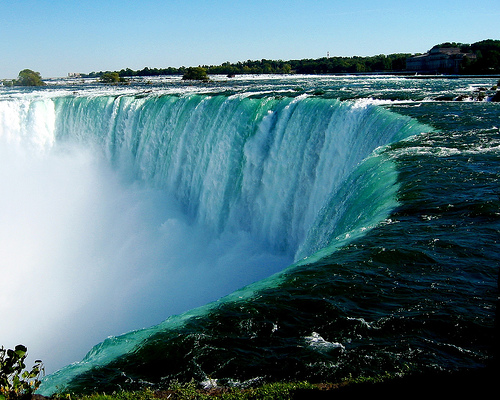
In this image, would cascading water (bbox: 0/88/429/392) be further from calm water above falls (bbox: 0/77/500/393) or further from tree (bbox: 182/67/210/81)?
tree (bbox: 182/67/210/81)

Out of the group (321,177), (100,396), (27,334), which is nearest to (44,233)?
(27,334)

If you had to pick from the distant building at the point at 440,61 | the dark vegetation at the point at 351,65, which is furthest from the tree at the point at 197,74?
the distant building at the point at 440,61

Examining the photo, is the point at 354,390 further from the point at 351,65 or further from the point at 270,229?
the point at 351,65

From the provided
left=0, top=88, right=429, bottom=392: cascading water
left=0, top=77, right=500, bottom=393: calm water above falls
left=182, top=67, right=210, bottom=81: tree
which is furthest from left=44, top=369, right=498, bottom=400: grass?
left=182, top=67, right=210, bottom=81: tree

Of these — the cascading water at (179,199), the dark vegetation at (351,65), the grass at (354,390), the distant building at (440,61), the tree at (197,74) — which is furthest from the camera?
the tree at (197,74)

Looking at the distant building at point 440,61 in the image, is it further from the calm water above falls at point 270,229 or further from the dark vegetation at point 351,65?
the calm water above falls at point 270,229
